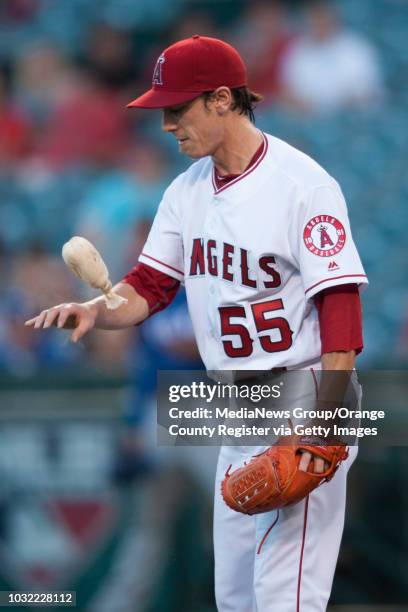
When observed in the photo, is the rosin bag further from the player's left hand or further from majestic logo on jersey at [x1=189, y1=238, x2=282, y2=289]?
the player's left hand

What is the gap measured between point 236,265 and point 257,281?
0.25 ft

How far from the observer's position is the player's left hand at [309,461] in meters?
2.93

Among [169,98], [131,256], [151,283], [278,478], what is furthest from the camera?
[131,256]

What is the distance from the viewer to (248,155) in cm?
320

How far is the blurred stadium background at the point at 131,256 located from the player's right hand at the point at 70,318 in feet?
0.70

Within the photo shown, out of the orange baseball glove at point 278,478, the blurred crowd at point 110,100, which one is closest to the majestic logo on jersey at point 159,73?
the orange baseball glove at point 278,478

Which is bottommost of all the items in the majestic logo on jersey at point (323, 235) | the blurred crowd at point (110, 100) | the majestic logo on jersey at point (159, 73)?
the majestic logo on jersey at point (323, 235)

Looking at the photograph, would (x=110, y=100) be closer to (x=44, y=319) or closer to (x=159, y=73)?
(x=159, y=73)

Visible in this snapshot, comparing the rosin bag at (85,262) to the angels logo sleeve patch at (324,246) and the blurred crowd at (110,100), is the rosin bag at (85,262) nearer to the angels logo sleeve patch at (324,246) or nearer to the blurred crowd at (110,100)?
the angels logo sleeve patch at (324,246)

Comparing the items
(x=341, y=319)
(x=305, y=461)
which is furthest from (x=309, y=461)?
(x=341, y=319)

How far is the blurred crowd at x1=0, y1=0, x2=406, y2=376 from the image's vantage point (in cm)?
686

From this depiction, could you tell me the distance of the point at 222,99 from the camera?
3.13 m

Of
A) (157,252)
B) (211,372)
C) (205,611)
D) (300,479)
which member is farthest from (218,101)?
(205,611)

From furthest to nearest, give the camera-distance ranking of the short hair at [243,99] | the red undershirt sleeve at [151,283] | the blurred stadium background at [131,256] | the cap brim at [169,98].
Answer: the blurred stadium background at [131,256]
the red undershirt sleeve at [151,283]
the short hair at [243,99]
the cap brim at [169,98]
